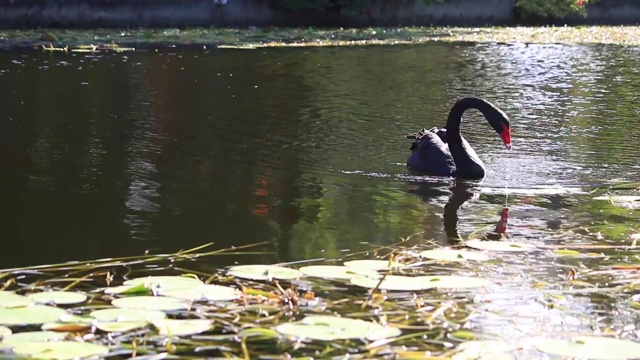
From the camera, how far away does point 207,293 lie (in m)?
4.79

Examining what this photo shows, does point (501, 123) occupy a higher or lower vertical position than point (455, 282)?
higher

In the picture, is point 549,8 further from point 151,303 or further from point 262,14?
point 151,303

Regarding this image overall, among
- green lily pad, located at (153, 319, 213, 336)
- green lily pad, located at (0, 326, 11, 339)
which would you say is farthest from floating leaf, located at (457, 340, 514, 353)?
green lily pad, located at (0, 326, 11, 339)

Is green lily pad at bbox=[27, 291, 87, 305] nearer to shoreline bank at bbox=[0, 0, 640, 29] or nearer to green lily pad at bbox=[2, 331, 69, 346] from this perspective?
green lily pad at bbox=[2, 331, 69, 346]

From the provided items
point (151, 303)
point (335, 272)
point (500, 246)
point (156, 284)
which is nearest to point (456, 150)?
point (500, 246)

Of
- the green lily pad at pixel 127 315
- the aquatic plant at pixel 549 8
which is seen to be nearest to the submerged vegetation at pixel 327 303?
the green lily pad at pixel 127 315

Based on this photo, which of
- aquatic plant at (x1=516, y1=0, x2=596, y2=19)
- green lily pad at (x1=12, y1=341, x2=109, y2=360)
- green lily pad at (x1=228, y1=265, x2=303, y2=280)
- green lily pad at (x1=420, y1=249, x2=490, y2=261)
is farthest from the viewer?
aquatic plant at (x1=516, y1=0, x2=596, y2=19)

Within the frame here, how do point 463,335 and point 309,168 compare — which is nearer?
point 463,335

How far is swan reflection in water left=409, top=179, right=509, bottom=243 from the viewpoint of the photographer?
21.6 ft

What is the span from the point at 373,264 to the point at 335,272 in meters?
0.29

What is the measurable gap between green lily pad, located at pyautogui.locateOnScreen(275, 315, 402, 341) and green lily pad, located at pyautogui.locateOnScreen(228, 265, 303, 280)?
67 cm

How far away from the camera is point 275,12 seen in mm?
25594

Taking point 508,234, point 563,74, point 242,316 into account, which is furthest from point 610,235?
point 563,74

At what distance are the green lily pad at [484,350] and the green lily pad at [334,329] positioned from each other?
292 mm
